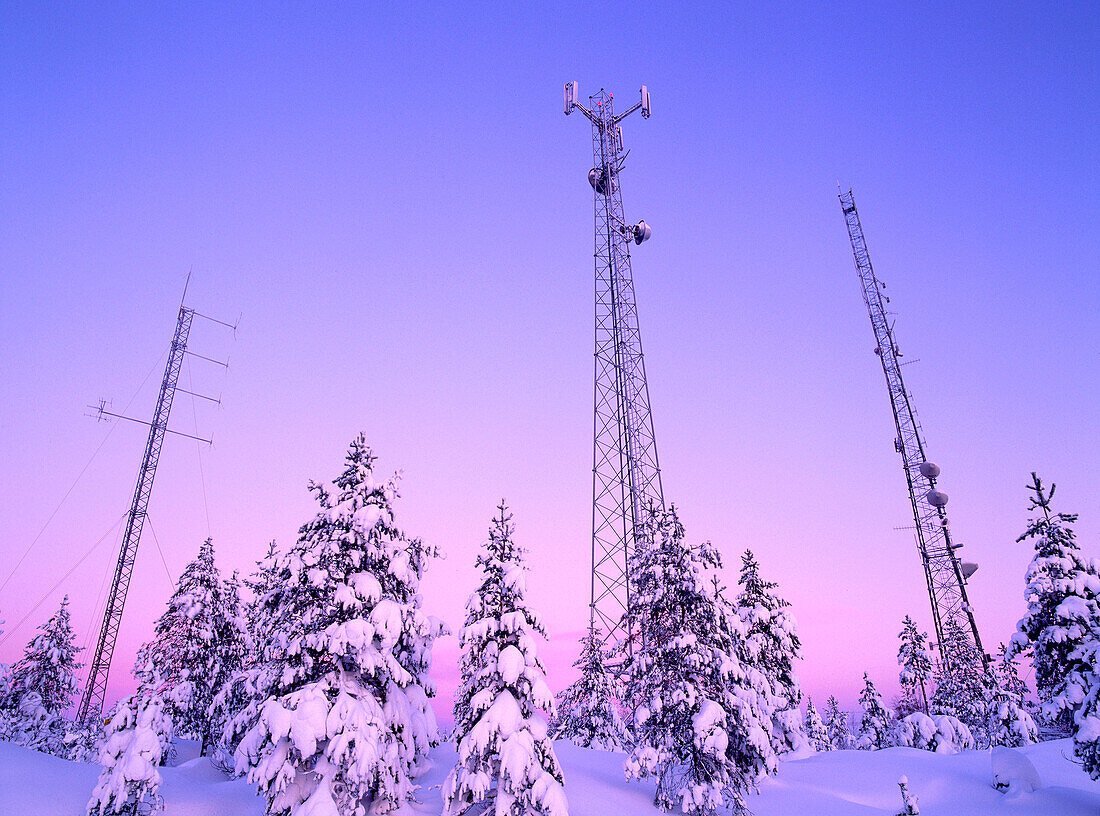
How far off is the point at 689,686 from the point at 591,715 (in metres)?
19.2

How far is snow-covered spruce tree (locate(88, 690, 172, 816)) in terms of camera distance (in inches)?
717

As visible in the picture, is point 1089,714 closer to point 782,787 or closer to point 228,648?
point 782,787

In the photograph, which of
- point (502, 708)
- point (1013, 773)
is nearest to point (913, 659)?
point (1013, 773)

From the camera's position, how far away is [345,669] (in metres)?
18.2

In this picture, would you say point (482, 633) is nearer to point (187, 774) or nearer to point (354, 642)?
point (354, 642)

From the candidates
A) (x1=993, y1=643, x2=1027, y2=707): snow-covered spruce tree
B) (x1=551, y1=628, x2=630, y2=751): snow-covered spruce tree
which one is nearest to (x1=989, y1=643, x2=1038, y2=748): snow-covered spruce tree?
(x1=993, y1=643, x2=1027, y2=707): snow-covered spruce tree

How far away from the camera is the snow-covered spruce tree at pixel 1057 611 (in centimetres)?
2222

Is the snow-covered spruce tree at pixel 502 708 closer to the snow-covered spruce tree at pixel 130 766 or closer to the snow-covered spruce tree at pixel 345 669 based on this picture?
the snow-covered spruce tree at pixel 345 669

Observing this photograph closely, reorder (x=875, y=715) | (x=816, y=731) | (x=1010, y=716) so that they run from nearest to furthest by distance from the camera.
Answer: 1. (x=1010, y=716)
2. (x=816, y=731)
3. (x=875, y=715)

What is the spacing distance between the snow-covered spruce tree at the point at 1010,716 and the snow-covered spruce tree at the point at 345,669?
3108 cm

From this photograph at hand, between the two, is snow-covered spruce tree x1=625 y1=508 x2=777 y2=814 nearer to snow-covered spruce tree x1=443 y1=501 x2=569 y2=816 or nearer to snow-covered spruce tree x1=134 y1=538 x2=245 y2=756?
snow-covered spruce tree x1=443 y1=501 x2=569 y2=816

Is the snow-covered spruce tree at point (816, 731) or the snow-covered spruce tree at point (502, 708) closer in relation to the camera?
the snow-covered spruce tree at point (502, 708)

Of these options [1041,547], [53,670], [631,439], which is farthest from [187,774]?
[1041,547]

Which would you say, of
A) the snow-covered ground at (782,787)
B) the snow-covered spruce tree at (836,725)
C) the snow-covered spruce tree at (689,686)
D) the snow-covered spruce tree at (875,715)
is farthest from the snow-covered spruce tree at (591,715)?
the snow-covered spruce tree at (836,725)
